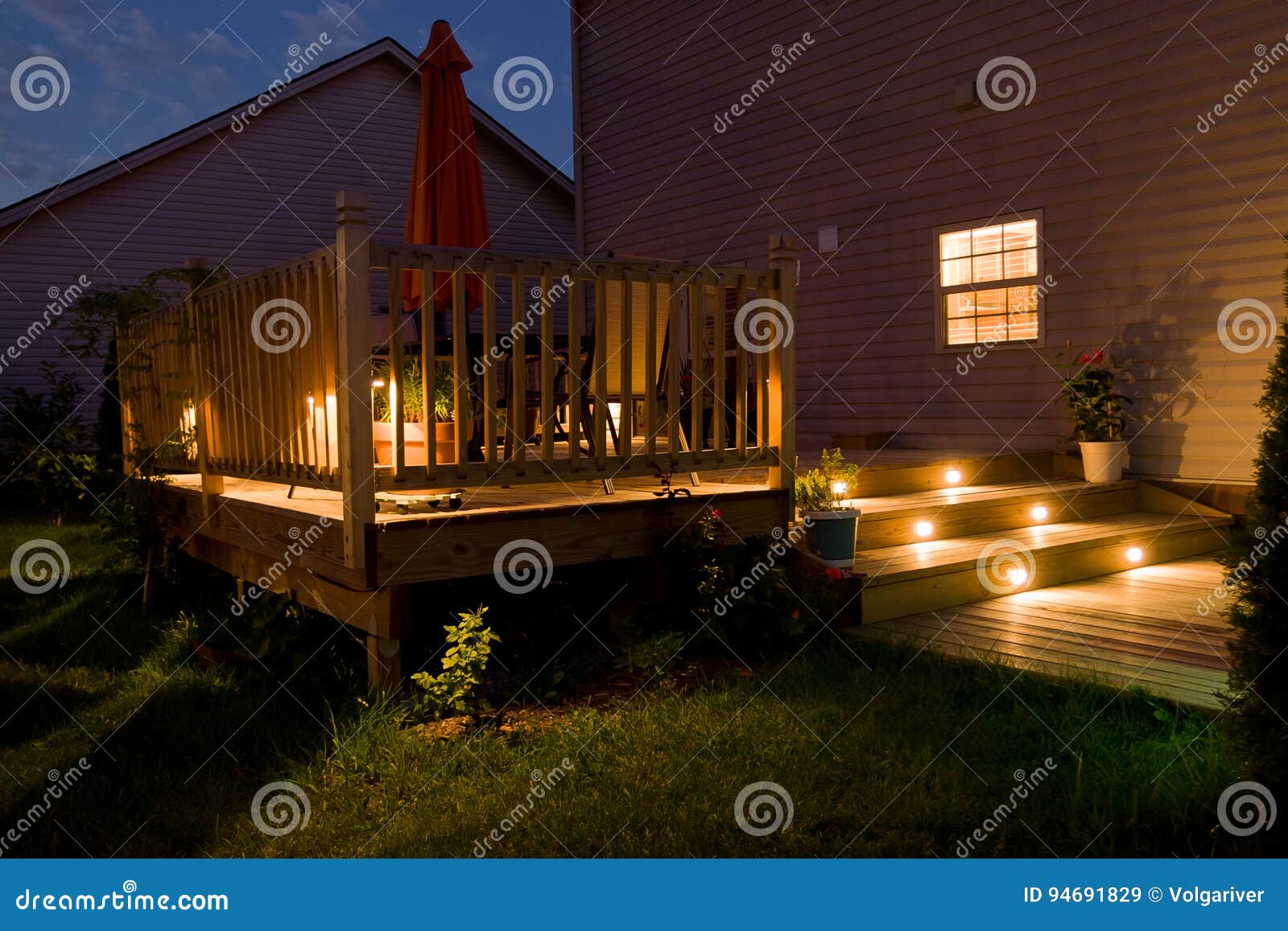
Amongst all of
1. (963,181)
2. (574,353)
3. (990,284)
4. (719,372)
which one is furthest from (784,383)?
(963,181)

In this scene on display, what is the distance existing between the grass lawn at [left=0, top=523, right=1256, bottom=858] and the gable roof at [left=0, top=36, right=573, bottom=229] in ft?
30.1

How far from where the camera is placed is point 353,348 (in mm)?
3262

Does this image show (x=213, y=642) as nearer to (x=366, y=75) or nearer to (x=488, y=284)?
(x=488, y=284)

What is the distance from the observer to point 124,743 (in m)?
3.46

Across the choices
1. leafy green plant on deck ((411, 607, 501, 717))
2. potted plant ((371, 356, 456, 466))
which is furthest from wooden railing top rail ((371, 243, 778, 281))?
leafy green plant on deck ((411, 607, 501, 717))

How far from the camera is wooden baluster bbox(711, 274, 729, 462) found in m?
4.20

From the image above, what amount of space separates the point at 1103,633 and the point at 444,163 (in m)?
3.56

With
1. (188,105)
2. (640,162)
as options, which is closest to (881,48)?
(640,162)

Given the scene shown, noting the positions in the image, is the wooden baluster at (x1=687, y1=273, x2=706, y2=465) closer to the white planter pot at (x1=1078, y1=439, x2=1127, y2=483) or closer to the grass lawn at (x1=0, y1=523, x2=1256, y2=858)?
the grass lawn at (x1=0, y1=523, x2=1256, y2=858)

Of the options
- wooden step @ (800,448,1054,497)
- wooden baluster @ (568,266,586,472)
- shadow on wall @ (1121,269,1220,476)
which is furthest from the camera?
shadow on wall @ (1121,269,1220,476)

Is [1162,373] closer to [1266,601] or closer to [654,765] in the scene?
[1266,601]

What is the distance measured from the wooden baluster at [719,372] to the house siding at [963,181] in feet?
12.2
